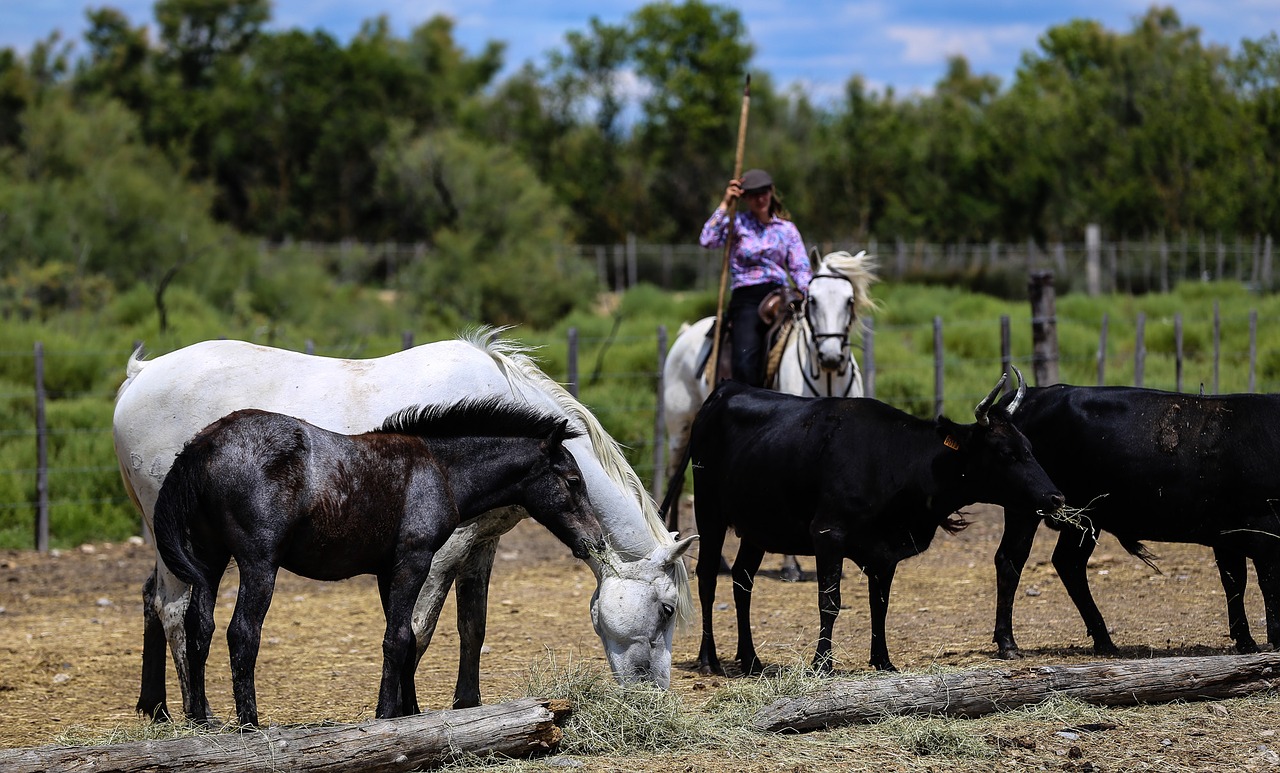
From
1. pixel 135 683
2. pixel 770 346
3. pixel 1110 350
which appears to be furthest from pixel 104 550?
pixel 1110 350

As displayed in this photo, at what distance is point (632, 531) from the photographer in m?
5.73

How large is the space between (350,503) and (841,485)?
2534 millimetres

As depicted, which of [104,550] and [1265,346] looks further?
[1265,346]

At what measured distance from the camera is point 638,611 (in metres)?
5.57

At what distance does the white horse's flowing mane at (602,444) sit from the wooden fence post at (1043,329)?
355 inches

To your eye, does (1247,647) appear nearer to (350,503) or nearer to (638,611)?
(638,611)

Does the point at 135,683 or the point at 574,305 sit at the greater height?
the point at 574,305

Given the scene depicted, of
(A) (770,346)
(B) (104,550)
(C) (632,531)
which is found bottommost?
(B) (104,550)

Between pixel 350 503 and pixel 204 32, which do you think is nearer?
pixel 350 503

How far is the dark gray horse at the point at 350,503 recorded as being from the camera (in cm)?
489

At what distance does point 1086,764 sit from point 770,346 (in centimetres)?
547

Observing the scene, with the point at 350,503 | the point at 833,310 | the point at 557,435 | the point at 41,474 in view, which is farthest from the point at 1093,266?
the point at 350,503

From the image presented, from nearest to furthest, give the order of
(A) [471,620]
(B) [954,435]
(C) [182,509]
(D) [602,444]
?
(C) [182,509] < (D) [602,444] < (A) [471,620] < (B) [954,435]

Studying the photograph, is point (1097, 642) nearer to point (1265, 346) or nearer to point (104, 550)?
point (104, 550)
